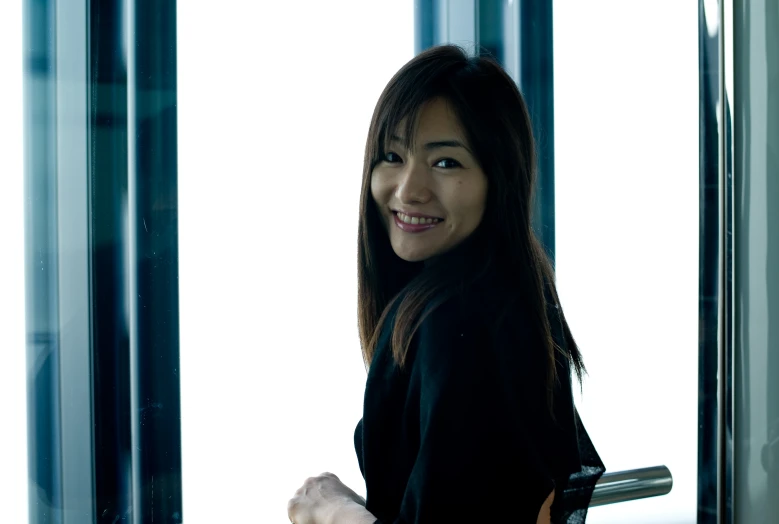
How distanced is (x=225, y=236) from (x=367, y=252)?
202mm

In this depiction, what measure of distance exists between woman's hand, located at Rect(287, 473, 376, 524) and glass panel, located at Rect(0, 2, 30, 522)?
0.34 m

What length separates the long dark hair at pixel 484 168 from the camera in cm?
92

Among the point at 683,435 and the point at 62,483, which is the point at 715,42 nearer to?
the point at 683,435

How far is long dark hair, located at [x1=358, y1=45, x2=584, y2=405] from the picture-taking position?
3.00ft

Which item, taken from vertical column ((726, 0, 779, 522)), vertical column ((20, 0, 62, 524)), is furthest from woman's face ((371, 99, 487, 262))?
vertical column ((726, 0, 779, 522))

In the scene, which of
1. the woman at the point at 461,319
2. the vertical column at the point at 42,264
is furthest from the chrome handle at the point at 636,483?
the vertical column at the point at 42,264

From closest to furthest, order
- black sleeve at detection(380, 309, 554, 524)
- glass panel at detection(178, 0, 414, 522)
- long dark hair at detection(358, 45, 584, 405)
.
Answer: black sleeve at detection(380, 309, 554, 524) → long dark hair at detection(358, 45, 584, 405) → glass panel at detection(178, 0, 414, 522)

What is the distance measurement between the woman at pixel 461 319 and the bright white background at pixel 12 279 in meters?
0.35

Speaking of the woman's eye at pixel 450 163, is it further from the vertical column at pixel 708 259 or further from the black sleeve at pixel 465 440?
the vertical column at pixel 708 259

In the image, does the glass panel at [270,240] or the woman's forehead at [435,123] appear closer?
the woman's forehead at [435,123]

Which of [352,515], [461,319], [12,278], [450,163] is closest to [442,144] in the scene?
[450,163]

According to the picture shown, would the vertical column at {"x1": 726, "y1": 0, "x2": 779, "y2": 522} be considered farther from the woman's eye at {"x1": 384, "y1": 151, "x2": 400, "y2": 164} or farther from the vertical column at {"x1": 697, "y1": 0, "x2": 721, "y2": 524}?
the woman's eye at {"x1": 384, "y1": 151, "x2": 400, "y2": 164}

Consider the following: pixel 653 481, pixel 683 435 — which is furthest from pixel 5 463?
pixel 683 435

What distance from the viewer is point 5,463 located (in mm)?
976
